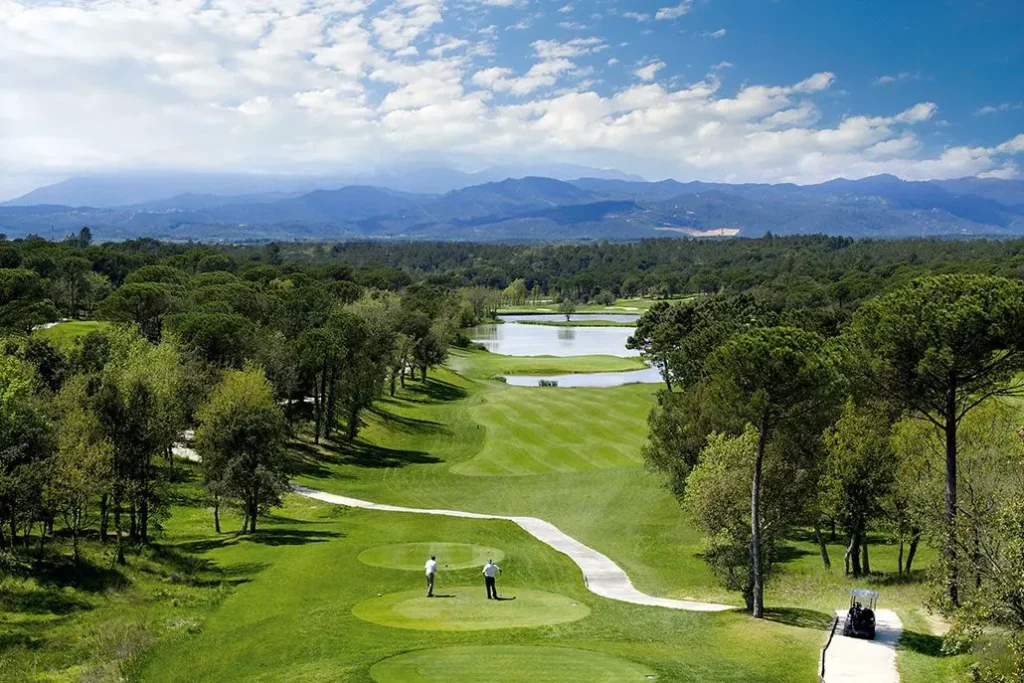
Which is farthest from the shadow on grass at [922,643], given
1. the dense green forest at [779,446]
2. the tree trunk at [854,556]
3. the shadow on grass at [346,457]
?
the shadow on grass at [346,457]

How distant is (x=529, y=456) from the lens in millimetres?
65312

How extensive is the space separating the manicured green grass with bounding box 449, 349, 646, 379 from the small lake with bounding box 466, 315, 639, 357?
8399mm

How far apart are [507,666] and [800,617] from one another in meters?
11.4

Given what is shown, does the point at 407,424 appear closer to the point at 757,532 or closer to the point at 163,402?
the point at 163,402

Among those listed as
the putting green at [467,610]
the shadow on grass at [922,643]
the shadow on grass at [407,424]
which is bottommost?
the shadow on grass at [407,424]

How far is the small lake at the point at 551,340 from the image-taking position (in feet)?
481

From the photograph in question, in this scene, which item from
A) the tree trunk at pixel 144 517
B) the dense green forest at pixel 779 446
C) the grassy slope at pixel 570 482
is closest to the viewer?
the dense green forest at pixel 779 446

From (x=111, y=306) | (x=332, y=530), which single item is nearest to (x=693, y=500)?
(x=332, y=530)

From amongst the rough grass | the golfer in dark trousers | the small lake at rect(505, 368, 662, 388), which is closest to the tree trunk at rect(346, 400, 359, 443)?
the rough grass

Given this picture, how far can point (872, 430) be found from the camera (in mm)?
32281

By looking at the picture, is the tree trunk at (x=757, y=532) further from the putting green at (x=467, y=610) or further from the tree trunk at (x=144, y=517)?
the tree trunk at (x=144, y=517)

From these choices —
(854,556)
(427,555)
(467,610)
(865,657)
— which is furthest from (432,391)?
(865,657)

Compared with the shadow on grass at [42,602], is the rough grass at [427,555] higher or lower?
lower

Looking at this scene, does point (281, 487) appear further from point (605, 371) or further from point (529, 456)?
point (605, 371)
